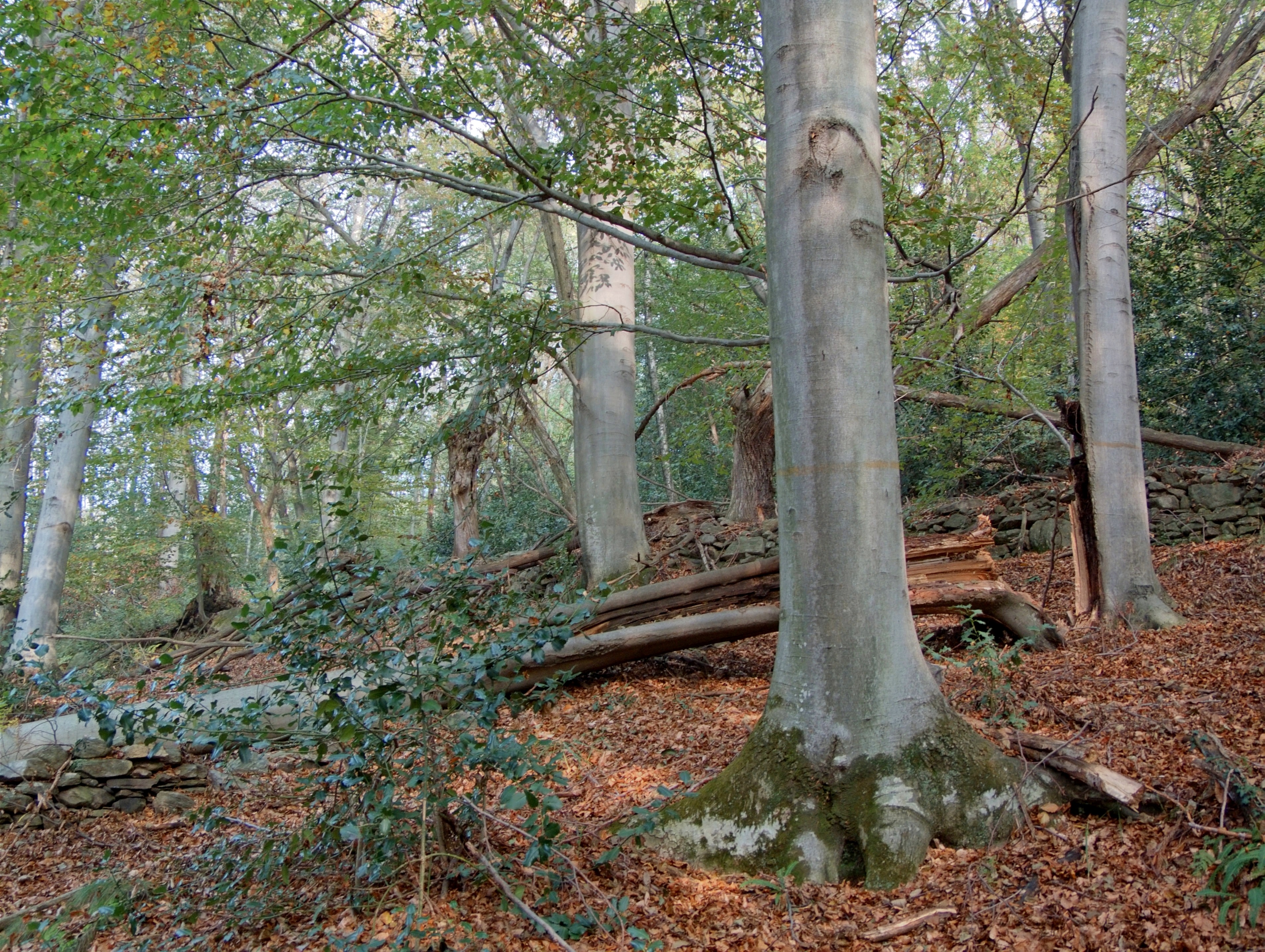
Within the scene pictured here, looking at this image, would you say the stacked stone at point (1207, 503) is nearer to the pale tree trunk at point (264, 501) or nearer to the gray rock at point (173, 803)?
the gray rock at point (173, 803)

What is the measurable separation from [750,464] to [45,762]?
8072 millimetres

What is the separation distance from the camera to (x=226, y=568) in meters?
15.0

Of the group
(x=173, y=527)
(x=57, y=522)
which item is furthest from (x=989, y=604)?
(x=173, y=527)

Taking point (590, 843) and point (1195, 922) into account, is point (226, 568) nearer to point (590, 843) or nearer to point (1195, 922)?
point (590, 843)

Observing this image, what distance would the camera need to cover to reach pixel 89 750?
5609mm

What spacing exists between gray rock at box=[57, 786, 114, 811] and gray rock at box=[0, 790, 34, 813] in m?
0.18

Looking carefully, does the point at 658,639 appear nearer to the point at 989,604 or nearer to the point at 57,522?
the point at 989,604

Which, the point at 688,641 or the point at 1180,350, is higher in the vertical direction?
the point at 1180,350

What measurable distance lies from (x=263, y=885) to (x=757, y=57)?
22.9 feet

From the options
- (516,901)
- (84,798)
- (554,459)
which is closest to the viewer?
(516,901)

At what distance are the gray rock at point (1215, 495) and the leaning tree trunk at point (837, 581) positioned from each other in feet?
26.4

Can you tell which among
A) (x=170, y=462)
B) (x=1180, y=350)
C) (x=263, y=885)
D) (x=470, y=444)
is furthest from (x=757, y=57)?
(x=170, y=462)

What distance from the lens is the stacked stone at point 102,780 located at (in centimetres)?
543

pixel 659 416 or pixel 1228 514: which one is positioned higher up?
pixel 659 416
